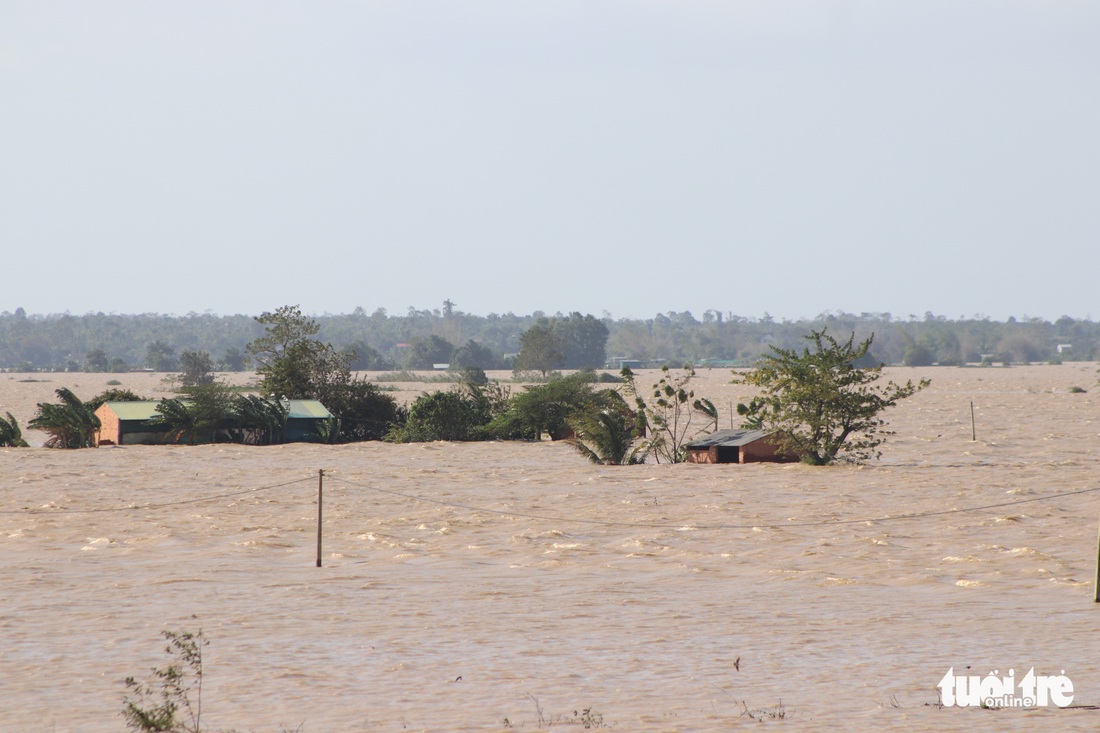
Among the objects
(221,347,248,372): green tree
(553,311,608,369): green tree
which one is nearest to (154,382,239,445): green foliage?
(221,347,248,372): green tree

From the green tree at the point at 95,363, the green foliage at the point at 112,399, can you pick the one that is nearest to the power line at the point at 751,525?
the green foliage at the point at 112,399

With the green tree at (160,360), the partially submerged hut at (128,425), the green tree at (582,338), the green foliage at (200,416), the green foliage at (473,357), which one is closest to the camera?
the partially submerged hut at (128,425)

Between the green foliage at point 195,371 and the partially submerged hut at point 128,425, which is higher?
the green foliage at point 195,371

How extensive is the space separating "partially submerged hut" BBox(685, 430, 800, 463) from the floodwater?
31.8 inches

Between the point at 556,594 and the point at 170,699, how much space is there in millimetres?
7024

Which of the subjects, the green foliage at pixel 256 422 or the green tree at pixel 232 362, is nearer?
the green foliage at pixel 256 422

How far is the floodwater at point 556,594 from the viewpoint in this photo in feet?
41.7

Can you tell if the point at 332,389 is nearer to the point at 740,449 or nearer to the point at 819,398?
the point at 740,449

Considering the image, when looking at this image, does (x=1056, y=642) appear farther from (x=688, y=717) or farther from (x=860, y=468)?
(x=860, y=468)

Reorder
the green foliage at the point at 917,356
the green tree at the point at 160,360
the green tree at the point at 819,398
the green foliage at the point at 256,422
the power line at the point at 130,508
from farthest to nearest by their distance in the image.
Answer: the green foliage at the point at 917,356 → the green tree at the point at 160,360 → the green foliage at the point at 256,422 → the green tree at the point at 819,398 → the power line at the point at 130,508

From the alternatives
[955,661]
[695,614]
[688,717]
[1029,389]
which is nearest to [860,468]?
[695,614]

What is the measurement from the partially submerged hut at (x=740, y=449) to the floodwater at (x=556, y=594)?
0.81m

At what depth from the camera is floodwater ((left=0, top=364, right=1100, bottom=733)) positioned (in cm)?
1271

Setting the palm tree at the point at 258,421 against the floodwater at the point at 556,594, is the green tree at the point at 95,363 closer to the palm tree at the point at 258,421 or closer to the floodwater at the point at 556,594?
the palm tree at the point at 258,421
